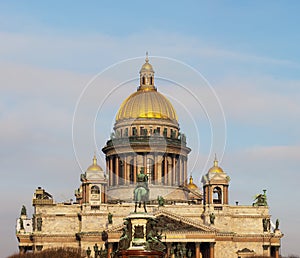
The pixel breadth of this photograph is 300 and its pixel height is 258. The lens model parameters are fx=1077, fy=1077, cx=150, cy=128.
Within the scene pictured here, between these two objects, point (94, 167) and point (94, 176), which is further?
point (94, 167)

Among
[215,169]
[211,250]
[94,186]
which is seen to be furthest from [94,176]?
[211,250]

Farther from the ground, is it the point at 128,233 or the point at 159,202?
the point at 159,202

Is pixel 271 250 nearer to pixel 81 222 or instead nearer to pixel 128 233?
pixel 81 222

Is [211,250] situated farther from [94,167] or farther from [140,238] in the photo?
[140,238]

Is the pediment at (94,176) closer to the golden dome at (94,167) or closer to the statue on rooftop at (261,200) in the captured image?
the golden dome at (94,167)

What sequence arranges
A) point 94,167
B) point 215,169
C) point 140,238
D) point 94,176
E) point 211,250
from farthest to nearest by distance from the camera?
point 94,167 < point 215,169 < point 94,176 < point 211,250 < point 140,238

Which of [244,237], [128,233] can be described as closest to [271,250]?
[244,237]

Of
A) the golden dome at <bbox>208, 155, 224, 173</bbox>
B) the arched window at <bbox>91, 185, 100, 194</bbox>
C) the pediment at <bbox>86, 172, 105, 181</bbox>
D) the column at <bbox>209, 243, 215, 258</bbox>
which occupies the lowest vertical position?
the column at <bbox>209, 243, 215, 258</bbox>

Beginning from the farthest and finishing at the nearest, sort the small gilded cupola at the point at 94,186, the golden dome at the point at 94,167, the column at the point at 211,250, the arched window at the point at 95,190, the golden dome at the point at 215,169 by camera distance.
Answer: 1. the golden dome at the point at 94,167
2. the golden dome at the point at 215,169
3. the arched window at the point at 95,190
4. the small gilded cupola at the point at 94,186
5. the column at the point at 211,250

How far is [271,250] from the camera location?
627ft

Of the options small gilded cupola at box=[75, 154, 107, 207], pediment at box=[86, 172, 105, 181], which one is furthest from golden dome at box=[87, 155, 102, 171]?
pediment at box=[86, 172, 105, 181]

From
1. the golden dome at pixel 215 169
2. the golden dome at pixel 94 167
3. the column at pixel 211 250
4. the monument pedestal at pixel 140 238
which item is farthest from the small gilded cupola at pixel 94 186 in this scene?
the monument pedestal at pixel 140 238

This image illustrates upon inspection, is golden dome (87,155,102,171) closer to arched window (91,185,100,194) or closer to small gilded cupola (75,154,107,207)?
small gilded cupola (75,154,107,207)

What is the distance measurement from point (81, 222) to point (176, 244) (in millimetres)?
17883
